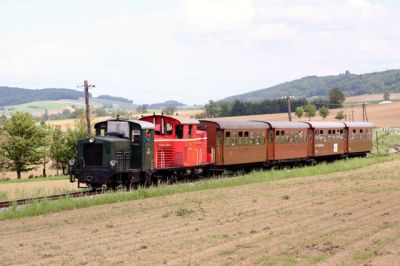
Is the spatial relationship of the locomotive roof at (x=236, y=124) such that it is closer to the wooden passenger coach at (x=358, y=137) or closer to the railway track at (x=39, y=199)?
the railway track at (x=39, y=199)

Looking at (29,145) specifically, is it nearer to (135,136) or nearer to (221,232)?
(135,136)

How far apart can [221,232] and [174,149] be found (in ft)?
46.0

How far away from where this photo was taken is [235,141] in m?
33.2

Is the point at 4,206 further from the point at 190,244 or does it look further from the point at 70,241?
the point at 190,244

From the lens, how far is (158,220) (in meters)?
16.4

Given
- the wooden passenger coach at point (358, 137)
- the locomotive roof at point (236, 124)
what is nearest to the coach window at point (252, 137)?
the locomotive roof at point (236, 124)

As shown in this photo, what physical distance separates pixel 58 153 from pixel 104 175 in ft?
118

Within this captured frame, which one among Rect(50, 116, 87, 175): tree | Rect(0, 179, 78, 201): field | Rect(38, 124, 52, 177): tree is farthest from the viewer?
Rect(38, 124, 52, 177): tree

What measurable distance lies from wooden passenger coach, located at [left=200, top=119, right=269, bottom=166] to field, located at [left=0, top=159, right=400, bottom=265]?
9574 mm

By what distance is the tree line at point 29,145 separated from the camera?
57.8m

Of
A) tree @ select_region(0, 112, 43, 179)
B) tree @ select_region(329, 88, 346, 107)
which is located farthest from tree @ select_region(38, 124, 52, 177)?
tree @ select_region(329, 88, 346, 107)

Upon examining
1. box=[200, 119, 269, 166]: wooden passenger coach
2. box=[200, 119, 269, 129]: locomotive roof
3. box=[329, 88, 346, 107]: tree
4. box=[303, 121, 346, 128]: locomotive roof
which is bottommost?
box=[200, 119, 269, 166]: wooden passenger coach

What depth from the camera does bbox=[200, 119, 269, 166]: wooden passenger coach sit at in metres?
31.9

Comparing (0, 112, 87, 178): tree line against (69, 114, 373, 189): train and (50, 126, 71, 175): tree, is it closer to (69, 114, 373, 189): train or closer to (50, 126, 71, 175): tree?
(50, 126, 71, 175): tree
